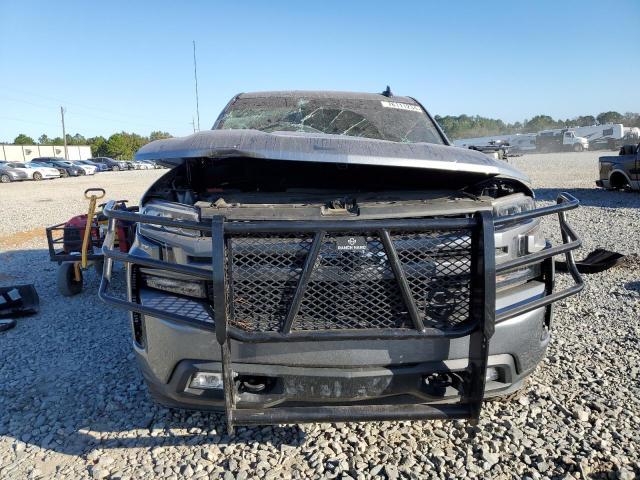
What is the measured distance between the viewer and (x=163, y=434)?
2.51 meters

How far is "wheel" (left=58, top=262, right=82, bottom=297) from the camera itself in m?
4.95

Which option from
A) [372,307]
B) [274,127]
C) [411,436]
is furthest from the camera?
[274,127]

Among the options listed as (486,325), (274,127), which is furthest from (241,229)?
(274,127)

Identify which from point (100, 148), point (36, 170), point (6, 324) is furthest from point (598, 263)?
point (100, 148)

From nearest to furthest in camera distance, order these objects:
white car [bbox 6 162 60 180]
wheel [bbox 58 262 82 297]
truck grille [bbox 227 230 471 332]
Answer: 1. truck grille [bbox 227 230 471 332]
2. wheel [bbox 58 262 82 297]
3. white car [bbox 6 162 60 180]

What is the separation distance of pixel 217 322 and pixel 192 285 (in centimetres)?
31

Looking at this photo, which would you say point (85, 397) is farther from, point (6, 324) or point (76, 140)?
point (76, 140)

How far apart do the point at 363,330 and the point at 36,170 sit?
116 ft

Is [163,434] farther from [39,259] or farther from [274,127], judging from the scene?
[39,259]

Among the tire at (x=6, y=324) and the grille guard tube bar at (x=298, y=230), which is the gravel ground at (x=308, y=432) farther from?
the grille guard tube bar at (x=298, y=230)

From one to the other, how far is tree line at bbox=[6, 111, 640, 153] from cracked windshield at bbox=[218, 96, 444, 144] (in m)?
57.6

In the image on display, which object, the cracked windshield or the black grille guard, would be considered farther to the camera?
the cracked windshield

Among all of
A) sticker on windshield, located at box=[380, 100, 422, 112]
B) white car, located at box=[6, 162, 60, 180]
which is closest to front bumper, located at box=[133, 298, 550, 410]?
sticker on windshield, located at box=[380, 100, 422, 112]

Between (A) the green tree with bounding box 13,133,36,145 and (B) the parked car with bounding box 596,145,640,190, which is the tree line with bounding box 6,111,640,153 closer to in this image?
(A) the green tree with bounding box 13,133,36,145
